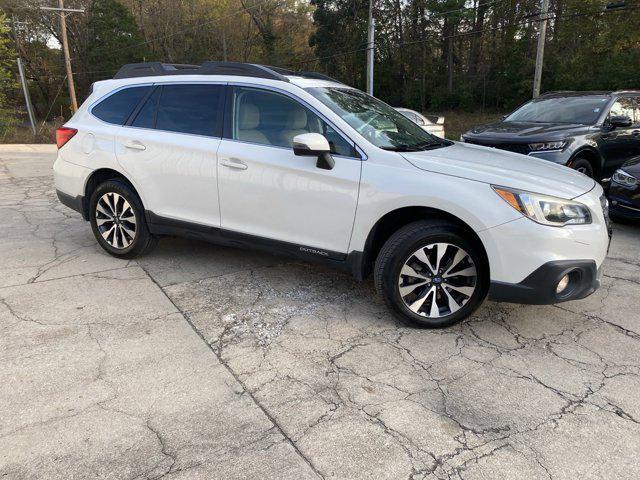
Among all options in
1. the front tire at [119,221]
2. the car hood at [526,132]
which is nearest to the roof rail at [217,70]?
the front tire at [119,221]

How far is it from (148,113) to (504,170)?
3.18 meters

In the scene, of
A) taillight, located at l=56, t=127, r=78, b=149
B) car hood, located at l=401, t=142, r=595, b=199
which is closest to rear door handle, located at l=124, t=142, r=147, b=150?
taillight, located at l=56, t=127, r=78, b=149

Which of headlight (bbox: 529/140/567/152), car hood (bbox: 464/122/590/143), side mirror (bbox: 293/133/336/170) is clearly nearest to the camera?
side mirror (bbox: 293/133/336/170)

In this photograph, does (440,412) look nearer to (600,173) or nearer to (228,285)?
(228,285)

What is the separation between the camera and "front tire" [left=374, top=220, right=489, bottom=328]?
11.1ft

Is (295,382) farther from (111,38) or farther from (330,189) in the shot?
(111,38)

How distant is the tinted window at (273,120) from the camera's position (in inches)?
148

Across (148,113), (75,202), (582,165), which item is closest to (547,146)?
(582,165)

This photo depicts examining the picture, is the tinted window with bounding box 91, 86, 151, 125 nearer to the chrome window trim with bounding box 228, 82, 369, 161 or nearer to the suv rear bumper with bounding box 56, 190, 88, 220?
the suv rear bumper with bounding box 56, 190, 88, 220

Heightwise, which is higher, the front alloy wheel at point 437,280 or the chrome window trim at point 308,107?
the chrome window trim at point 308,107

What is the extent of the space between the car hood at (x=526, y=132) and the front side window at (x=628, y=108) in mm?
962

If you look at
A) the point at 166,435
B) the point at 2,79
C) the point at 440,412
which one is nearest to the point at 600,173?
the point at 440,412

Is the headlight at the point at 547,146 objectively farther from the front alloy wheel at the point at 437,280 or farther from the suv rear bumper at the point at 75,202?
the suv rear bumper at the point at 75,202

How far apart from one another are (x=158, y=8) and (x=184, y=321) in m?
48.4
